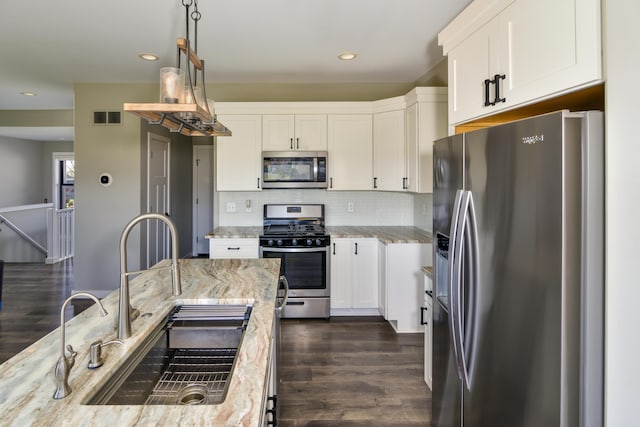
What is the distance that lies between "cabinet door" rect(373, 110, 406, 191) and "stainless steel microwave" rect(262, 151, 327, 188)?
1.89ft

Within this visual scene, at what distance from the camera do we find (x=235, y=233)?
12.8ft

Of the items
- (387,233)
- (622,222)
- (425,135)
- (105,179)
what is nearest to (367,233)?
(387,233)

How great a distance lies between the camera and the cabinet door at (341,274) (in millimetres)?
3871

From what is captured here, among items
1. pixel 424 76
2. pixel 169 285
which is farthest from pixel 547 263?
pixel 424 76

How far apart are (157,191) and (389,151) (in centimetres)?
325

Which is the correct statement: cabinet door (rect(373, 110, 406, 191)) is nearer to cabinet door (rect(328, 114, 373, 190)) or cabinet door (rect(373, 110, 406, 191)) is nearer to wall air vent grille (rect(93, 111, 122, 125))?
cabinet door (rect(328, 114, 373, 190))

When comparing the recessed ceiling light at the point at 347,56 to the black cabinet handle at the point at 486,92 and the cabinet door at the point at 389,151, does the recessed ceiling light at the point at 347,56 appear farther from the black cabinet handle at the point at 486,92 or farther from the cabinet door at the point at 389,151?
the black cabinet handle at the point at 486,92

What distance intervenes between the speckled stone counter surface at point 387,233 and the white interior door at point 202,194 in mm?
3469

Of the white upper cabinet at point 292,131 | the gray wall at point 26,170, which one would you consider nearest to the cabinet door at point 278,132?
the white upper cabinet at point 292,131

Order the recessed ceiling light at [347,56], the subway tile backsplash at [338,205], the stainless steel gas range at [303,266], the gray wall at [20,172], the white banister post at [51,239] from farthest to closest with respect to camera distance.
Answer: the gray wall at [20,172] → the white banister post at [51,239] → the subway tile backsplash at [338,205] → the stainless steel gas range at [303,266] → the recessed ceiling light at [347,56]

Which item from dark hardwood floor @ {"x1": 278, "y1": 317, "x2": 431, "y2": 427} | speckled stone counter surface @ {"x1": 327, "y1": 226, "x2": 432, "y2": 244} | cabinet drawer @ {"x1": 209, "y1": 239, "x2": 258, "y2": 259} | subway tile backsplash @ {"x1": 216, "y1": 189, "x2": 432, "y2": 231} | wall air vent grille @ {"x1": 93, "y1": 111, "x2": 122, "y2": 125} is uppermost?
wall air vent grille @ {"x1": 93, "y1": 111, "x2": 122, "y2": 125}

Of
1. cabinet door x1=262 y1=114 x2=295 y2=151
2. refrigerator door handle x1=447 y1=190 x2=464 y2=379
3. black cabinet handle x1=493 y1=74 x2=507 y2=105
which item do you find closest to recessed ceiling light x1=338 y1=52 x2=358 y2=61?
cabinet door x1=262 y1=114 x2=295 y2=151

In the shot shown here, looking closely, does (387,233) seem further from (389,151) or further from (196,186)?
(196,186)

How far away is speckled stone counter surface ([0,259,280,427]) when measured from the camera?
0.85m
